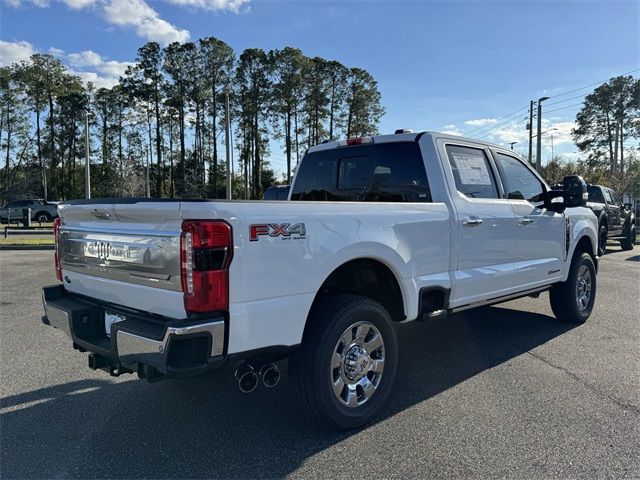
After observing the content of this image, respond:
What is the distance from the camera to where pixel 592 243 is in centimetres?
650

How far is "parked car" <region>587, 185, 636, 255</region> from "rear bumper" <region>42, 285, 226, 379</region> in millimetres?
12976

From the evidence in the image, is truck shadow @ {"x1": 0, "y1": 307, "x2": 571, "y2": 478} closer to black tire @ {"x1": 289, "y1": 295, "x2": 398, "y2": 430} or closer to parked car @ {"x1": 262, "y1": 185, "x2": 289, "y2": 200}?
black tire @ {"x1": 289, "y1": 295, "x2": 398, "y2": 430}

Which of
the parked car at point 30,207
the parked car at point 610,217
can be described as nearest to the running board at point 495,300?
the parked car at point 610,217

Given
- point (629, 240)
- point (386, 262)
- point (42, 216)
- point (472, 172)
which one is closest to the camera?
point (386, 262)

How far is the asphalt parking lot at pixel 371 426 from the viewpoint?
294 centimetres

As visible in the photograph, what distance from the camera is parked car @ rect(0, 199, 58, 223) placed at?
104 ft

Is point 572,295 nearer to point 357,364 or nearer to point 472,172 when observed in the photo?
point 472,172

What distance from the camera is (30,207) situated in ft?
104

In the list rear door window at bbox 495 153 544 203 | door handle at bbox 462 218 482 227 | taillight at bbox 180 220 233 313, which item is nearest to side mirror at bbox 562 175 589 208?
rear door window at bbox 495 153 544 203

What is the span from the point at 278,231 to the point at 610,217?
49.5ft

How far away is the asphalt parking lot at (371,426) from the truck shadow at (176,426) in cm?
1

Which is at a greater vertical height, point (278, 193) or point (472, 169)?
point (472, 169)

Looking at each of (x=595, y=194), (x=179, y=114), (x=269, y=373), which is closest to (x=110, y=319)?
(x=269, y=373)

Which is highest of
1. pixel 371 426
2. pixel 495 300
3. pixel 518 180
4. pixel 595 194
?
pixel 595 194
